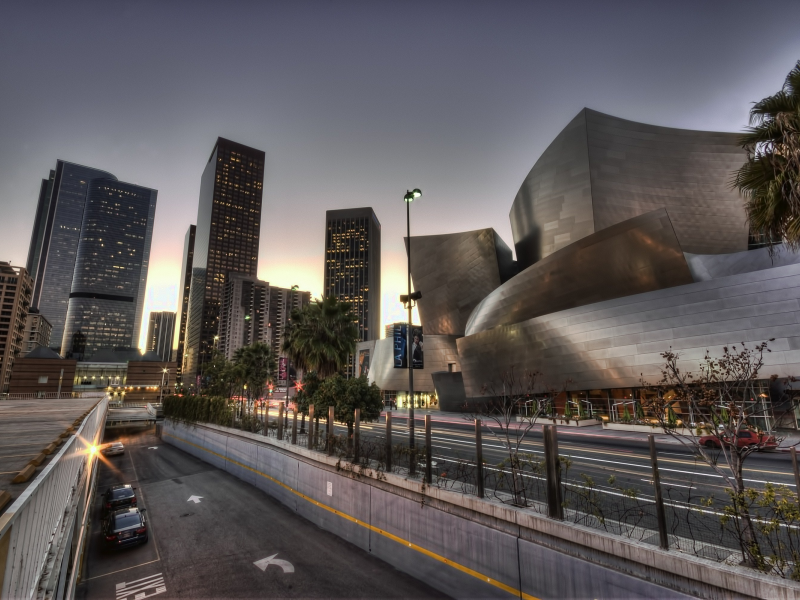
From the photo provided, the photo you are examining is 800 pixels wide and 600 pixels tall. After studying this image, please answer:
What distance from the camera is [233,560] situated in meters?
15.9

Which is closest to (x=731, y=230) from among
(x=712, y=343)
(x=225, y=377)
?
(x=712, y=343)

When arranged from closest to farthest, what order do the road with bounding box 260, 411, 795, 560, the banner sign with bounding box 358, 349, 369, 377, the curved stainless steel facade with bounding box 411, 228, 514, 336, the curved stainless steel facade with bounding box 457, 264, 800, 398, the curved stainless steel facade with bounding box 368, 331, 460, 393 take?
the road with bounding box 260, 411, 795, 560
the curved stainless steel facade with bounding box 457, 264, 800, 398
the curved stainless steel facade with bounding box 368, 331, 460, 393
the curved stainless steel facade with bounding box 411, 228, 514, 336
the banner sign with bounding box 358, 349, 369, 377

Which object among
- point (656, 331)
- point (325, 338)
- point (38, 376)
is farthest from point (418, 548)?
point (38, 376)

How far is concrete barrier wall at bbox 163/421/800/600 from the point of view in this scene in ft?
25.8

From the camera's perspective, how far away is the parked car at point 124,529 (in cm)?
1712

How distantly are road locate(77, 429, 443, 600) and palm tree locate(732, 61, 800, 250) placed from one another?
47.9 ft

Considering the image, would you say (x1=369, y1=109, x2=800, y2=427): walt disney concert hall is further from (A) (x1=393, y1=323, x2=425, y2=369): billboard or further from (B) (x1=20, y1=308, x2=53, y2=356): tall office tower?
(B) (x1=20, y1=308, x2=53, y2=356): tall office tower

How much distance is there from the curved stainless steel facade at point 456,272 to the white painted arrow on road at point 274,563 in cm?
5882

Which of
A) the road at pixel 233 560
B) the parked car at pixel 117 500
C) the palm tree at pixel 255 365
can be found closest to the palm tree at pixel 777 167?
the road at pixel 233 560

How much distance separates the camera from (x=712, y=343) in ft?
102

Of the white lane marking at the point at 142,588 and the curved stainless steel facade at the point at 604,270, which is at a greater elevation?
the curved stainless steel facade at the point at 604,270

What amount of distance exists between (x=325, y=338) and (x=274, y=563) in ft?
57.4

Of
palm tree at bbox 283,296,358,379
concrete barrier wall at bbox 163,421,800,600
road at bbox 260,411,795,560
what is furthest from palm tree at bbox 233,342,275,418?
concrete barrier wall at bbox 163,421,800,600

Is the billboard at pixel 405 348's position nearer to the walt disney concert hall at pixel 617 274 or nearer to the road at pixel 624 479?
the road at pixel 624 479
